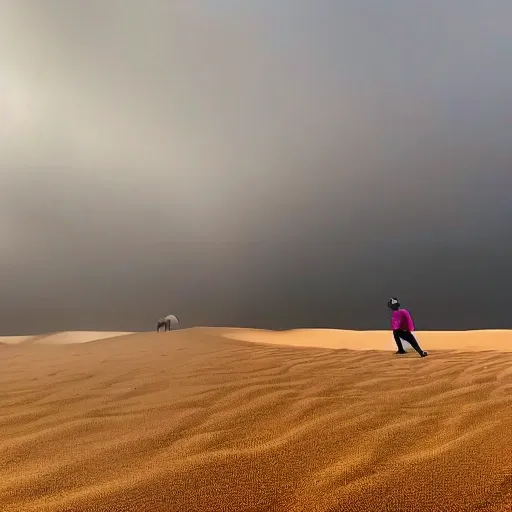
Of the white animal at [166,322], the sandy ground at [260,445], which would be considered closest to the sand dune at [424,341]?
the white animal at [166,322]

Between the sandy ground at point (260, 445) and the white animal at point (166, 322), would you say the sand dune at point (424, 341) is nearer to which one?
the white animal at point (166, 322)

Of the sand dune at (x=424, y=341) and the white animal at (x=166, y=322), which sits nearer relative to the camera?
the sand dune at (x=424, y=341)

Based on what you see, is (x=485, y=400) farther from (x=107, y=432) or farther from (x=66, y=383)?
(x=66, y=383)

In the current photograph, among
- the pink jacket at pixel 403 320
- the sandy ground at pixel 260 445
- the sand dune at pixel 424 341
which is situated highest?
the pink jacket at pixel 403 320

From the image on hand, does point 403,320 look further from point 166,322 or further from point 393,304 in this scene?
point 166,322

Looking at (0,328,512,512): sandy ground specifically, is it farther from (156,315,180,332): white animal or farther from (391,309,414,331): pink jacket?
(156,315,180,332): white animal

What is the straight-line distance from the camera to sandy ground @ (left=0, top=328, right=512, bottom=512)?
1.81 metres

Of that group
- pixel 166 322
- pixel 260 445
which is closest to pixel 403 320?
pixel 260 445

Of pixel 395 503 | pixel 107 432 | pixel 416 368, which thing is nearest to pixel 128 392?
pixel 107 432

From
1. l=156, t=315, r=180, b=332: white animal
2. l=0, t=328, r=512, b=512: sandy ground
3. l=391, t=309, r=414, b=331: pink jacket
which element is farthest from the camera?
l=156, t=315, r=180, b=332: white animal

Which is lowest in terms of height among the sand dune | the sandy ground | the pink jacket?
the sandy ground

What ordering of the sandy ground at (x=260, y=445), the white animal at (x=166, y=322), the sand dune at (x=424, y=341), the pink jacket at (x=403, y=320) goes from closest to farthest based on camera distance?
the sandy ground at (x=260, y=445) < the pink jacket at (x=403, y=320) < the sand dune at (x=424, y=341) < the white animal at (x=166, y=322)

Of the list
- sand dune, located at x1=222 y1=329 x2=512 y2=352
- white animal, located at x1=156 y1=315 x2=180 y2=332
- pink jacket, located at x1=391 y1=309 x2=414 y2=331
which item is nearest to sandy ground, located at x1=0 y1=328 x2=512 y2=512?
pink jacket, located at x1=391 y1=309 x2=414 y2=331

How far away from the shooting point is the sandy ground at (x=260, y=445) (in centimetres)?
181
